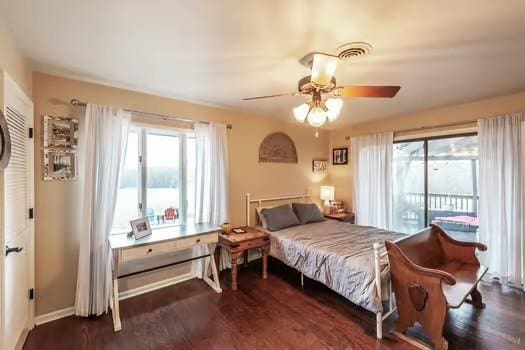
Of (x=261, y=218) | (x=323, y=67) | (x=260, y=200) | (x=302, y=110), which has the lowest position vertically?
(x=261, y=218)

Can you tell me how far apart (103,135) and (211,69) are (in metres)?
1.29

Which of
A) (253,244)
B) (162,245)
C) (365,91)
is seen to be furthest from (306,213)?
(365,91)

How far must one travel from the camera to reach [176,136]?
313 cm

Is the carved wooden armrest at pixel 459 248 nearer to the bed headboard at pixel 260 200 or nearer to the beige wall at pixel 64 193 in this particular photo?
the bed headboard at pixel 260 200

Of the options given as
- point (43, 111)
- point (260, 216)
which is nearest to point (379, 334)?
point (260, 216)

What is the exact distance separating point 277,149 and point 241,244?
1.82 m

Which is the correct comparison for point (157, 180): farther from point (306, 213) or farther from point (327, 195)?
point (327, 195)

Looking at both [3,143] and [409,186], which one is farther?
[409,186]

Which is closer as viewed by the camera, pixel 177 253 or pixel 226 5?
pixel 226 5

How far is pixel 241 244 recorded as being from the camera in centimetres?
→ 299

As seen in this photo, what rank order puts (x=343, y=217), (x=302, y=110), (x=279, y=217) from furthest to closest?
(x=343, y=217) < (x=279, y=217) < (x=302, y=110)

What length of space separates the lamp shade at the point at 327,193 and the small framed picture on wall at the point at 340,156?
1.92 ft

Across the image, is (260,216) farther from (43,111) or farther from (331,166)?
(43,111)

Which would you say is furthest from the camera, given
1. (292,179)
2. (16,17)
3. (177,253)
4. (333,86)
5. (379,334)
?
(292,179)
